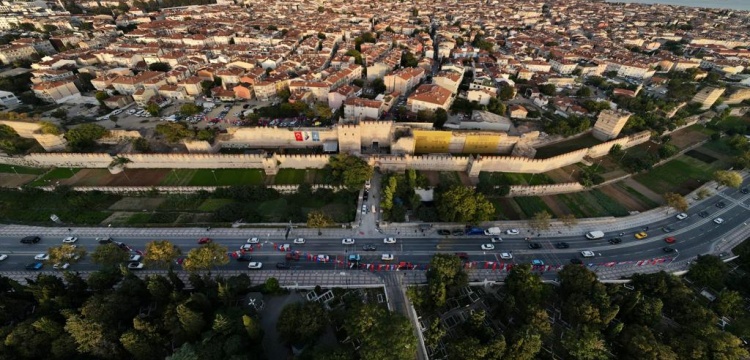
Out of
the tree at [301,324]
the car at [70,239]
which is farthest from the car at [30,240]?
the tree at [301,324]

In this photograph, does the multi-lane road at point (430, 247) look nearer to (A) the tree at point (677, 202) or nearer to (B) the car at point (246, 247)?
(B) the car at point (246, 247)

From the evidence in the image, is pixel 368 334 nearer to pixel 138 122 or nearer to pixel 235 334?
pixel 235 334

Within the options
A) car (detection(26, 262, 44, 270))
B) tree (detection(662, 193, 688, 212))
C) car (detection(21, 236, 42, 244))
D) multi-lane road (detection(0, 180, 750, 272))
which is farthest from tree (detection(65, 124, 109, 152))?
tree (detection(662, 193, 688, 212))

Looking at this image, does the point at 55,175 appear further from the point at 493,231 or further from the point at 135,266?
the point at 493,231

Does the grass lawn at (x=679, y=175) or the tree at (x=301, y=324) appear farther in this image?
the grass lawn at (x=679, y=175)

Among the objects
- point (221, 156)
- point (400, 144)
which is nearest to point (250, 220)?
point (221, 156)

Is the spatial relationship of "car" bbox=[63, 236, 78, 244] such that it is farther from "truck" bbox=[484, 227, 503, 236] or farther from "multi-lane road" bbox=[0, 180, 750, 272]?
"truck" bbox=[484, 227, 503, 236]

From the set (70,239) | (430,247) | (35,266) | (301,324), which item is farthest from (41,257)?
(430,247)
